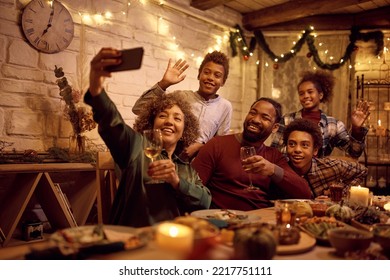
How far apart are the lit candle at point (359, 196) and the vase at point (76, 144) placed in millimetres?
1599

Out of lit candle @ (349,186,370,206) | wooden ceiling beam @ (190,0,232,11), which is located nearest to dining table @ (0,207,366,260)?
lit candle @ (349,186,370,206)

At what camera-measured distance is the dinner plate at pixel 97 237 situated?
83 cm

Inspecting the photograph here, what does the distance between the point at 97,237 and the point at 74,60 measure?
197 cm

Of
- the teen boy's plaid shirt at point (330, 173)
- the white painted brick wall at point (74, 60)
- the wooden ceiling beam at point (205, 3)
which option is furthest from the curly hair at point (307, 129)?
the wooden ceiling beam at point (205, 3)

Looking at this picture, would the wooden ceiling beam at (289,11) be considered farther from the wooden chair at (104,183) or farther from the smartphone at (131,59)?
the smartphone at (131,59)

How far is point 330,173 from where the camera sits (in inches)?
78.7

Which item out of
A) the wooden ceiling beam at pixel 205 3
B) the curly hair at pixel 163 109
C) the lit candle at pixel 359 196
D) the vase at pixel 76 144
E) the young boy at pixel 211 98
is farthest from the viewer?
the wooden ceiling beam at pixel 205 3

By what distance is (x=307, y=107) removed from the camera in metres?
2.75

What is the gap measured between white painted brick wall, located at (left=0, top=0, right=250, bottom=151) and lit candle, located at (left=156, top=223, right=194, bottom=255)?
182 cm

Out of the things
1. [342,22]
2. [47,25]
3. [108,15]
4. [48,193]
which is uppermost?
→ [342,22]

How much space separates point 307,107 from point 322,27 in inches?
65.2

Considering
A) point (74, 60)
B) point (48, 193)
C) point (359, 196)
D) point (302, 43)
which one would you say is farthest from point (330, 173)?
point (302, 43)

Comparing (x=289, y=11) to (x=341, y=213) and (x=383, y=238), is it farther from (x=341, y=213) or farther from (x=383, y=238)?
(x=383, y=238)
